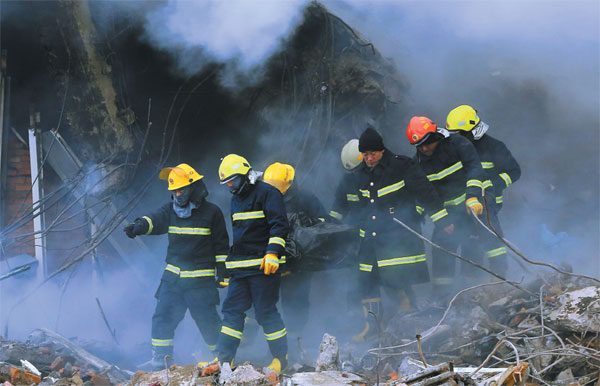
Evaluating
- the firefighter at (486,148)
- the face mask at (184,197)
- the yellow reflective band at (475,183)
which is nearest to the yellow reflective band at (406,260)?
the yellow reflective band at (475,183)

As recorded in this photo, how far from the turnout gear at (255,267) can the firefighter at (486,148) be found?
2.20 meters

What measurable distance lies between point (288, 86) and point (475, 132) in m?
2.46

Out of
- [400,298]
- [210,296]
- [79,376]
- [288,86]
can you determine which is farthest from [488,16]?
[79,376]

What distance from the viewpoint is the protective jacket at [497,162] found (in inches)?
254

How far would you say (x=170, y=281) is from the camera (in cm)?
578

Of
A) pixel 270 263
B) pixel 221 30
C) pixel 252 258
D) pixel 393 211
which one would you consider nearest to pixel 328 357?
pixel 270 263

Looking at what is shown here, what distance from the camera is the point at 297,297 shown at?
21.5 feet

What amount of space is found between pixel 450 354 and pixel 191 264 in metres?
2.49

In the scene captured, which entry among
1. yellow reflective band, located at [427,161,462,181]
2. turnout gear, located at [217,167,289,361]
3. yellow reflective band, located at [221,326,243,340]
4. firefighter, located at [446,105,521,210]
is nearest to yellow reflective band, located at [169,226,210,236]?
turnout gear, located at [217,167,289,361]

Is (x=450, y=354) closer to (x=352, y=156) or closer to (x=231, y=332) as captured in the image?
(x=231, y=332)

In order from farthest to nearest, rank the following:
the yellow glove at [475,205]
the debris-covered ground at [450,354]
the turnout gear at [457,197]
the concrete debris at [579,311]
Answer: the turnout gear at [457,197]
the yellow glove at [475,205]
the concrete debris at [579,311]
the debris-covered ground at [450,354]

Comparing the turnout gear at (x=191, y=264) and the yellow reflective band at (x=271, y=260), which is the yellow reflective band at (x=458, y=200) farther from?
the turnout gear at (x=191, y=264)

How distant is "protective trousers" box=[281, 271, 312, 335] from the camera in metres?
6.52

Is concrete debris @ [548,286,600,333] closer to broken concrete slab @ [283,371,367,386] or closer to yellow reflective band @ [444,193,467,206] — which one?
yellow reflective band @ [444,193,467,206]
